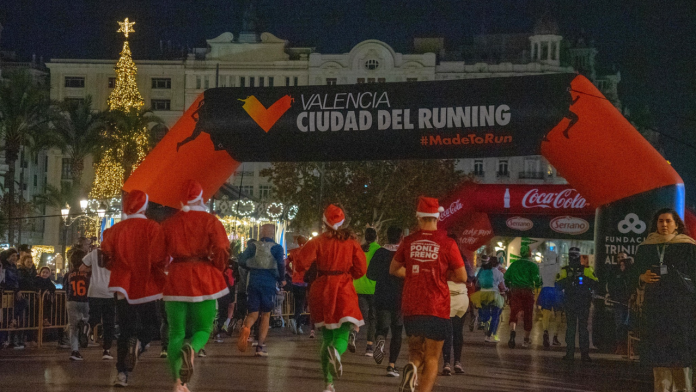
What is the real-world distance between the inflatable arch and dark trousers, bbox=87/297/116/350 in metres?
2.54

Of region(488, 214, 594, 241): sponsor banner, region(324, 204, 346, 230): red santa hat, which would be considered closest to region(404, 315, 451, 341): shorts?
region(324, 204, 346, 230): red santa hat

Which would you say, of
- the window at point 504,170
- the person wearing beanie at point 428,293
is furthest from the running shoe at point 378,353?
the window at point 504,170

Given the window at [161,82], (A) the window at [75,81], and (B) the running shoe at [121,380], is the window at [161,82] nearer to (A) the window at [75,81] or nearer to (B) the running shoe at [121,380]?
(A) the window at [75,81]

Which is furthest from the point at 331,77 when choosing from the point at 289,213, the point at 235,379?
the point at 235,379

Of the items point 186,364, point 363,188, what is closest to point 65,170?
point 363,188

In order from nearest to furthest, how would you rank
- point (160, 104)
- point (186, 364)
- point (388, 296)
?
point (186, 364), point (388, 296), point (160, 104)

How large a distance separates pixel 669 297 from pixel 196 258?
4182 mm

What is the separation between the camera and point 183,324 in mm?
9195

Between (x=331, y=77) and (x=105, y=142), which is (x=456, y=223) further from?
A: (x=331, y=77)

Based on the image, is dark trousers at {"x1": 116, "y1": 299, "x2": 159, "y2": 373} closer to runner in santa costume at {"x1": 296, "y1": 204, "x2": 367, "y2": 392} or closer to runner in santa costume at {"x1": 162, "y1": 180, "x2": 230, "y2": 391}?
runner in santa costume at {"x1": 162, "y1": 180, "x2": 230, "y2": 391}

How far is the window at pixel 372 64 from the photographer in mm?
82062

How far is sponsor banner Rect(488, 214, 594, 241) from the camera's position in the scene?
27047 millimetres

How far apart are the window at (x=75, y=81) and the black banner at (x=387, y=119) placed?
232 feet

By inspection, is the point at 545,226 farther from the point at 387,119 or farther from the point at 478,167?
the point at 478,167
